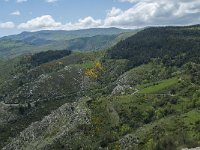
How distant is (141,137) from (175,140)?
48866 mm

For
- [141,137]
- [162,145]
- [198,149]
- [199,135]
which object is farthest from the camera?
[141,137]

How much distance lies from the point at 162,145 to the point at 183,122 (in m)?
57.1

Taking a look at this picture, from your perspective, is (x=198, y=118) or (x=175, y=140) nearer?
(x=175, y=140)

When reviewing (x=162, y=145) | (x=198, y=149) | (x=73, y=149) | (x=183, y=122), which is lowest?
(x=73, y=149)

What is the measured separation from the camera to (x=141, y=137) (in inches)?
7160

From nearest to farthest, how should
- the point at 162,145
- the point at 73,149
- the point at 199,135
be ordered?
the point at 162,145 → the point at 199,135 → the point at 73,149

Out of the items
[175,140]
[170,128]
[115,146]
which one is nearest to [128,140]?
[115,146]

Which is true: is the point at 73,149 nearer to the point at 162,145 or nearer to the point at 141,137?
the point at 141,137

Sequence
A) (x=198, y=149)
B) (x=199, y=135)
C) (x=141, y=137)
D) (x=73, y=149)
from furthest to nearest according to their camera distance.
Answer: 1. (x=73, y=149)
2. (x=141, y=137)
3. (x=199, y=135)
4. (x=198, y=149)

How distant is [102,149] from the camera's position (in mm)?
186250

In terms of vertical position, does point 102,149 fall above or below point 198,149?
below

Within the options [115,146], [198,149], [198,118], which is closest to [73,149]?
[115,146]

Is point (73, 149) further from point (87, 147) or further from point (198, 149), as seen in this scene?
point (198, 149)

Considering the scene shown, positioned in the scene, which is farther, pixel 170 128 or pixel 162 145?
pixel 170 128
